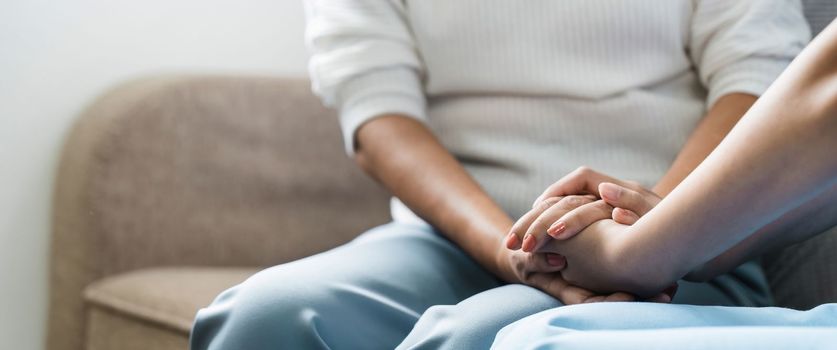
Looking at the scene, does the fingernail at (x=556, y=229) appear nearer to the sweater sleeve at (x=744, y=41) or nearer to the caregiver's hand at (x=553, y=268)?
the caregiver's hand at (x=553, y=268)

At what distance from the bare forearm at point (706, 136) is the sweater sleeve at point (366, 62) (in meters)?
0.26

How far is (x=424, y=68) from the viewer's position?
3.52 feet

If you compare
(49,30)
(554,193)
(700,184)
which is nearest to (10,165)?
(49,30)

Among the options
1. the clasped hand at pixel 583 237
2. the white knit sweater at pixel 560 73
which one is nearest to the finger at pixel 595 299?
the clasped hand at pixel 583 237

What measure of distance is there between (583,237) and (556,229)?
25mm

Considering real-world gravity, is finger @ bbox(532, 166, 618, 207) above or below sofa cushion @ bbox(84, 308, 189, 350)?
above

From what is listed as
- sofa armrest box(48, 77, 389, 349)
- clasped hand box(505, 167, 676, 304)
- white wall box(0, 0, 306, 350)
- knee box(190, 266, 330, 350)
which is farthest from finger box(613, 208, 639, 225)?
white wall box(0, 0, 306, 350)

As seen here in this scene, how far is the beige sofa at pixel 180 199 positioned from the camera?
4.02 ft

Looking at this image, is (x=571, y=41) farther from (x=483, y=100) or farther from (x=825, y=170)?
(x=825, y=170)

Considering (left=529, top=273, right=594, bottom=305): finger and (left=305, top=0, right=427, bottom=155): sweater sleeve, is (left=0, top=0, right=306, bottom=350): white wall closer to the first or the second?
(left=305, top=0, right=427, bottom=155): sweater sleeve

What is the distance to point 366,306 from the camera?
78 centimetres

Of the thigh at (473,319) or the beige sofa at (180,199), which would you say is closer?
the thigh at (473,319)

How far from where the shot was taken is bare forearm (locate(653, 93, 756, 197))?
900mm

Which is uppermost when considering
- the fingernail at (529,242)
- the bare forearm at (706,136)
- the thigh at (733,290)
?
the fingernail at (529,242)
